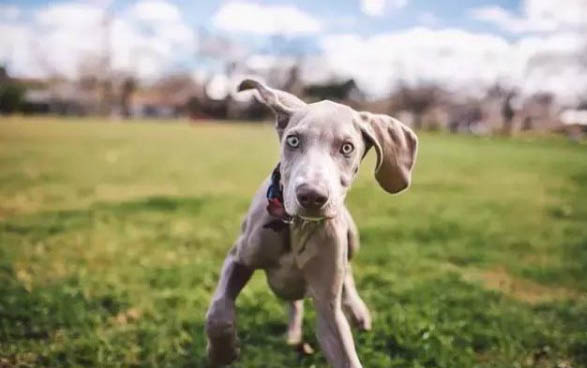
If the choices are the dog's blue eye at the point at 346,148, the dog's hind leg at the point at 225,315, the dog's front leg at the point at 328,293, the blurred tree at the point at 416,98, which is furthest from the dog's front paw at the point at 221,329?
the blurred tree at the point at 416,98

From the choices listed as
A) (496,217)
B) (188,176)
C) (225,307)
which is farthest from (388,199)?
(225,307)

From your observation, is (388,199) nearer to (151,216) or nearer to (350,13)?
(151,216)

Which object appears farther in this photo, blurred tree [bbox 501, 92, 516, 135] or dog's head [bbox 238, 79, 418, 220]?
blurred tree [bbox 501, 92, 516, 135]

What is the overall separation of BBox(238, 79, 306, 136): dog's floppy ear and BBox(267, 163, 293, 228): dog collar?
0.71 feet

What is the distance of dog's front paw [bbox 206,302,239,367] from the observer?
271 centimetres

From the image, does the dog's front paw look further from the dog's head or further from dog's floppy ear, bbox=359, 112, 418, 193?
dog's floppy ear, bbox=359, 112, 418, 193

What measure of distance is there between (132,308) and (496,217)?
5519 mm

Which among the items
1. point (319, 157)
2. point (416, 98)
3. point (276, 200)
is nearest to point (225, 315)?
point (276, 200)

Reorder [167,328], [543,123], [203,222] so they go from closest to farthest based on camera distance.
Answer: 1. [167,328]
2. [203,222]
3. [543,123]

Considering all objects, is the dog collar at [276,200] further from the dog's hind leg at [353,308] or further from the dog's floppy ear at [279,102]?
the dog's hind leg at [353,308]

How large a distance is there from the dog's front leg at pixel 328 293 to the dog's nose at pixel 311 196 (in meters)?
0.51

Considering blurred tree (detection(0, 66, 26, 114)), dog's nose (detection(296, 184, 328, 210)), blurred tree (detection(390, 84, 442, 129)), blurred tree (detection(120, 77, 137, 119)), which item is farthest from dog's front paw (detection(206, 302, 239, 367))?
blurred tree (detection(120, 77, 137, 119))

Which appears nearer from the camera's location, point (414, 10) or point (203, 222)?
point (203, 222)

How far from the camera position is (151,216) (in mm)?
7234
